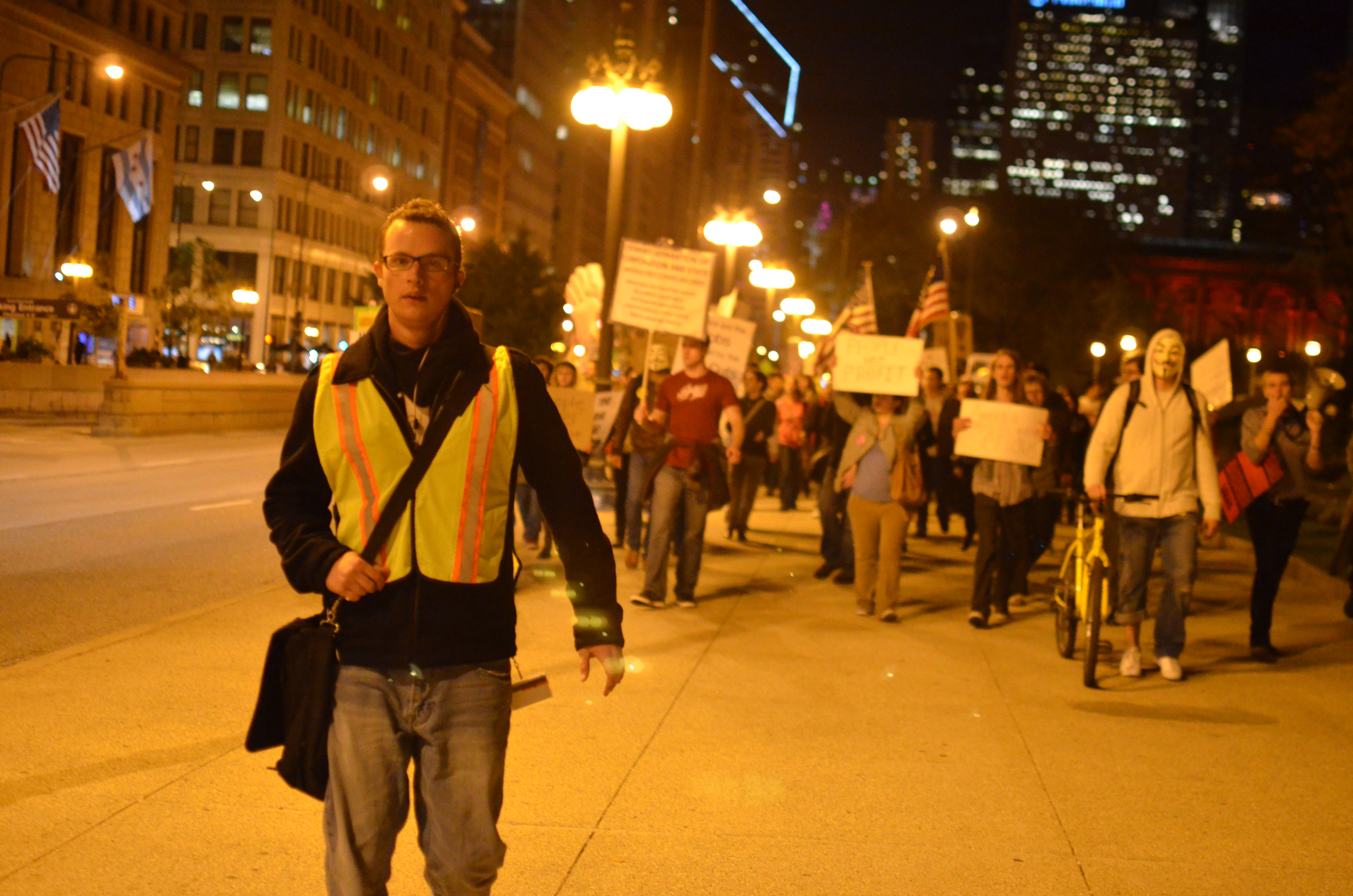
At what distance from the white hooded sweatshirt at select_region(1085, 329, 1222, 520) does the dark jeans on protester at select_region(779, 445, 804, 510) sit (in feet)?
40.0

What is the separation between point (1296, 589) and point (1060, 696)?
7.30 metres

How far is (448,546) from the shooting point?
3186 millimetres

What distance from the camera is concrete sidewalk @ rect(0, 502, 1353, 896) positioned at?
4.85 meters

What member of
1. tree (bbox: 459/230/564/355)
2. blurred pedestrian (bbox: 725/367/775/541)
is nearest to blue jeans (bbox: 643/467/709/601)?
blurred pedestrian (bbox: 725/367/775/541)

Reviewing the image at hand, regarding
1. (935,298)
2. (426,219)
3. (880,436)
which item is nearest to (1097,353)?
(935,298)

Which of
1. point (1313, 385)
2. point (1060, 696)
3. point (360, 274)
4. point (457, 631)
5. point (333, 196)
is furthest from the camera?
point (360, 274)

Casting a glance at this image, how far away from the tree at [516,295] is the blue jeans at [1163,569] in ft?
204

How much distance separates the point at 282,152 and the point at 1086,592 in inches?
3162

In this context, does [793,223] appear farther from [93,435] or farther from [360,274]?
[93,435]

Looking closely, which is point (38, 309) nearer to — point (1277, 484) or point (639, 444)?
point (639, 444)

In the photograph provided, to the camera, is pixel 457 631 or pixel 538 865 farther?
pixel 538 865

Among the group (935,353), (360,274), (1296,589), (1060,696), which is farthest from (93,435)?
(360,274)

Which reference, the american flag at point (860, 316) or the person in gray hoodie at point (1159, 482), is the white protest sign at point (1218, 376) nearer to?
the person in gray hoodie at point (1159, 482)

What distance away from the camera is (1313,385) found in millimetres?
13578
